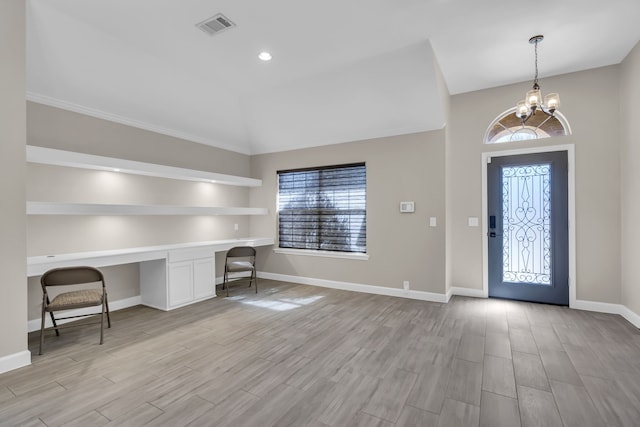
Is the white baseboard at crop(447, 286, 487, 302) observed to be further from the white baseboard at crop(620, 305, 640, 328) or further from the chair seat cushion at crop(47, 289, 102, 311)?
the chair seat cushion at crop(47, 289, 102, 311)

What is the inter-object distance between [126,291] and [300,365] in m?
2.96

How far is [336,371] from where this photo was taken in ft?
8.00

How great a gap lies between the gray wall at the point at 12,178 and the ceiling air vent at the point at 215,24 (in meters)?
1.44

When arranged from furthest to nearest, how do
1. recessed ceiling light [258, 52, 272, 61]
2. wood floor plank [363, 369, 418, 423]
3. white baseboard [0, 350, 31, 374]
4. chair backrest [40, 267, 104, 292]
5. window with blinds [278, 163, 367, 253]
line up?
A: window with blinds [278, 163, 367, 253] < recessed ceiling light [258, 52, 272, 61] < chair backrest [40, 267, 104, 292] < white baseboard [0, 350, 31, 374] < wood floor plank [363, 369, 418, 423]

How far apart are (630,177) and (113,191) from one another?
6439mm

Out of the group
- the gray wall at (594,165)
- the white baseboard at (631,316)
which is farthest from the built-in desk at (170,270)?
the white baseboard at (631,316)

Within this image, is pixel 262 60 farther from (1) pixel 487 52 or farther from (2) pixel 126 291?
(2) pixel 126 291

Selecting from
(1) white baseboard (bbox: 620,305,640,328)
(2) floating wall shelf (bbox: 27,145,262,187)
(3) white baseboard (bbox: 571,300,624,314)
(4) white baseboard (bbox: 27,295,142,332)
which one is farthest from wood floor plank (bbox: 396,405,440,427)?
(2) floating wall shelf (bbox: 27,145,262,187)

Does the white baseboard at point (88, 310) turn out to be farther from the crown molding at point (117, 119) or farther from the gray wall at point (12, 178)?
the crown molding at point (117, 119)

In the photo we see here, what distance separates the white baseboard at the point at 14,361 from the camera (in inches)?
93.5

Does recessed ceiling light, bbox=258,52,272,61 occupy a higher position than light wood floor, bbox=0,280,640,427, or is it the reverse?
recessed ceiling light, bbox=258,52,272,61

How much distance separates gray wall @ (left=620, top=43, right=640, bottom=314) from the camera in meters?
3.37

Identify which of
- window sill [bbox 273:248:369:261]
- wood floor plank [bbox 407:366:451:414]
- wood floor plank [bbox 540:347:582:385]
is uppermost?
window sill [bbox 273:248:369:261]

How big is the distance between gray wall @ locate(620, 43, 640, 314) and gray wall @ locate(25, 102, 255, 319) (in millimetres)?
5834
